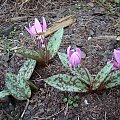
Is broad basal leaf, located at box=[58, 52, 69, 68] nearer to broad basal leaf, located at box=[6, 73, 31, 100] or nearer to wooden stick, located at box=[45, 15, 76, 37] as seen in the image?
broad basal leaf, located at box=[6, 73, 31, 100]

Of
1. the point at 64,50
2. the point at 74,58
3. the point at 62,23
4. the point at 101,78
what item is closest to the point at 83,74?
the point at 101,78

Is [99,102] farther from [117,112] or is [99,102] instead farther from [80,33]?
[80,33]

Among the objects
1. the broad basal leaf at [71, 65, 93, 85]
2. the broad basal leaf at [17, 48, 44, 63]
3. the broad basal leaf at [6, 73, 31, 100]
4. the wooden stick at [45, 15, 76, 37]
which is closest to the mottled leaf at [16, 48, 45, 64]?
the broad basal leaf at [17, 48, 44, 63]

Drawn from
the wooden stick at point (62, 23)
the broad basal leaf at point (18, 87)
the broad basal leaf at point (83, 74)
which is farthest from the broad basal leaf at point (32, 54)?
the wooden stick at point (62, 23)

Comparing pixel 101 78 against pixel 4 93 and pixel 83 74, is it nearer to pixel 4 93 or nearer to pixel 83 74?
pixel 83 74

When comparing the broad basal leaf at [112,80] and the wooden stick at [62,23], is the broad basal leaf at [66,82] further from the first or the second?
the wooden stick at [62,23]

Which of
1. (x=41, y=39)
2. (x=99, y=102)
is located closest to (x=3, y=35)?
(x=41, y=39)
